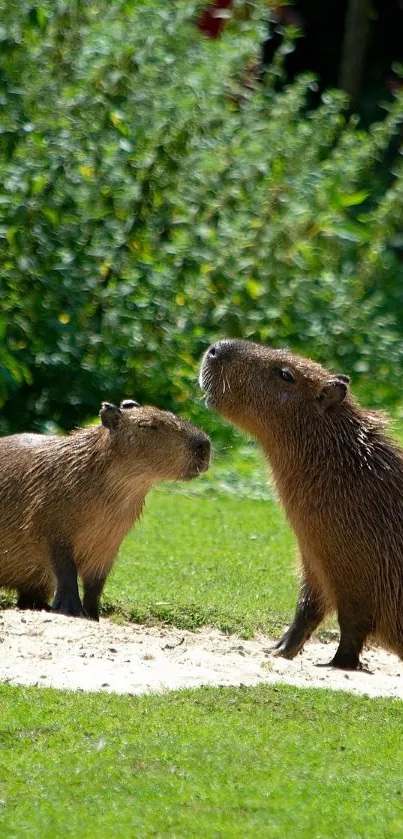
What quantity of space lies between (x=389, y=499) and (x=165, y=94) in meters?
5.75

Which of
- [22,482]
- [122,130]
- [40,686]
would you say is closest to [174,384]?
[122,130]

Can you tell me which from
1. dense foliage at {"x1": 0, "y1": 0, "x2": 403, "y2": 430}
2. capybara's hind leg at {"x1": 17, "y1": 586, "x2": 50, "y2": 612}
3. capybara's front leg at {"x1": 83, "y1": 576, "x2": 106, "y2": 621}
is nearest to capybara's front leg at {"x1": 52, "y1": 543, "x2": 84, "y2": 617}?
capybara's front leg at {"x1": 83, "y1": 576, "x2": 106, "y2": 621}

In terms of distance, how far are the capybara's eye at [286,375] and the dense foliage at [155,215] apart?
3.72 m

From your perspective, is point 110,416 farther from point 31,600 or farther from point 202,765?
point 202,765

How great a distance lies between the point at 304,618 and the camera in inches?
255

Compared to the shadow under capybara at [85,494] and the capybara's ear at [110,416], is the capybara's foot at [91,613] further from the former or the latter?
the capybara's ear at [110,416]

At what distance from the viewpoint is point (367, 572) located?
20.4ft

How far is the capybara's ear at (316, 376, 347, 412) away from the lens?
6387mm

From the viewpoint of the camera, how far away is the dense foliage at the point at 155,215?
34.6 ft

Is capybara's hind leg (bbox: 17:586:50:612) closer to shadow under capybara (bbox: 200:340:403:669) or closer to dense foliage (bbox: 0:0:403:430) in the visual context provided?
shadow under capybara (bbox: 200:340:403:669)

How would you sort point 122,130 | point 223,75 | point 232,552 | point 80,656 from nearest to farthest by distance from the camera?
1. point 80,656
2. point 232,552
3. point 122,130
4. point 223,75

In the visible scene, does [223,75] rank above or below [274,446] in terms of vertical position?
below

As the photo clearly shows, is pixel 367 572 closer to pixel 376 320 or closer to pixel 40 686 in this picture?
pixel 40 686

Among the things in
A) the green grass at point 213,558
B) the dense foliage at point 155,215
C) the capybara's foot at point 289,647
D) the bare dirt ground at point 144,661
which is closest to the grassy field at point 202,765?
the bare dirt ground at point 144,661
